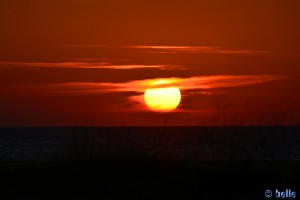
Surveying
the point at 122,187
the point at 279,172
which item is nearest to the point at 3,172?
the point at 122,187

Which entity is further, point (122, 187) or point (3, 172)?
point (3, 172)

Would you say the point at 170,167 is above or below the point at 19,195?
above

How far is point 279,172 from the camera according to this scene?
12016 millimetres

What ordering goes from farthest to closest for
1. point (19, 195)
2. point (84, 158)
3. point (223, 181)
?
point (84, 158), point (223, 181), point (19, 195)

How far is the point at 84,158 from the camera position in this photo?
1223cm

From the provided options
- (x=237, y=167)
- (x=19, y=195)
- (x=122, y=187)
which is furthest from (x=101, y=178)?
(x=237, y=167)

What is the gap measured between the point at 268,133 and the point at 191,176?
284 cm

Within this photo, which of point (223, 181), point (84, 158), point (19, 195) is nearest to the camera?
point (19, 195)

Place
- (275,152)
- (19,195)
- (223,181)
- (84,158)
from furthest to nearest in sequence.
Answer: (275,152), (84,158), (223,181), (19,195)

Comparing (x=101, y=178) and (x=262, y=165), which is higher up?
(x=262, y=165)

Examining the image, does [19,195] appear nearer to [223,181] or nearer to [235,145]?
[223,181]

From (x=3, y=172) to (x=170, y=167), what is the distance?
3.37m

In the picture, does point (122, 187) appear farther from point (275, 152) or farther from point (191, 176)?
point (275, 152)

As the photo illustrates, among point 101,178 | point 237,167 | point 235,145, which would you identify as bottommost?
point 101,178
